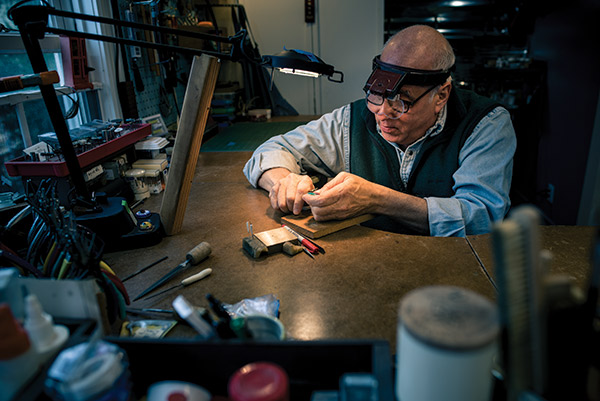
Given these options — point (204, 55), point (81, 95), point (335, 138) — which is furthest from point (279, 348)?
point (81, 95)

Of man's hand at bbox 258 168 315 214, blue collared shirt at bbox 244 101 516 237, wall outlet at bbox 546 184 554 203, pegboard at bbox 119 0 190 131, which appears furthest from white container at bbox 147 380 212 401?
wall outlet at bbox 546 184 554 203

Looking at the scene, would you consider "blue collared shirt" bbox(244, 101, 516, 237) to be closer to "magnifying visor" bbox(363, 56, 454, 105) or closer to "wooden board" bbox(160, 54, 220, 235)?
"magnifying visor" bbox(363, 56, 454, 105)

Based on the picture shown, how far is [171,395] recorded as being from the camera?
0.51m

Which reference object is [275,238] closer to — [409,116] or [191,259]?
[191,259]

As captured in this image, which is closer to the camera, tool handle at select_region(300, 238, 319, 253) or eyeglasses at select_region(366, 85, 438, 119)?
tool handle at select_region(300, 238, 319, 253)

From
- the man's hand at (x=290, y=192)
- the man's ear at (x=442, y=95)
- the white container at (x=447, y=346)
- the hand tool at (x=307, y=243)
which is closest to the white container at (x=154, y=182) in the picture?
the man's hand at (x=290, y=192)

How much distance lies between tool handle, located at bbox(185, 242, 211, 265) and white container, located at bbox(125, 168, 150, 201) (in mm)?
649

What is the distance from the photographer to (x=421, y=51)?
56.5 inches

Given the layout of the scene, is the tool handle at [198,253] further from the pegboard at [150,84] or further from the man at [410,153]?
the pegboard at [150,84]

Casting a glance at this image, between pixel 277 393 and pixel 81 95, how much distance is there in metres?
2.03

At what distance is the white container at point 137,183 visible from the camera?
1.62 metres

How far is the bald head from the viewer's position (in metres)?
1.44

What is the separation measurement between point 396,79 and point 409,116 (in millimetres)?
182

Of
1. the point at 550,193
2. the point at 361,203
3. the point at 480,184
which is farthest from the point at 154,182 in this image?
the point at 550,193
